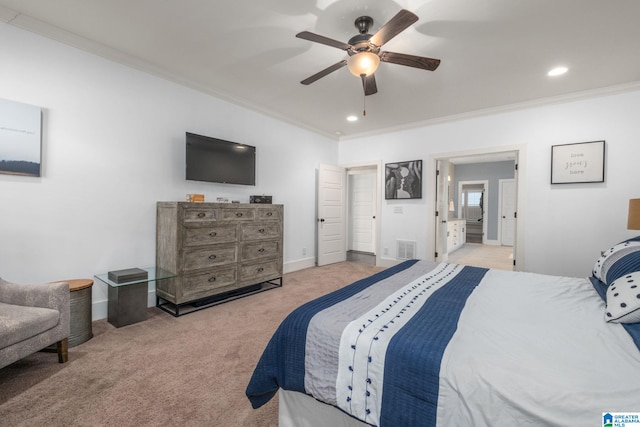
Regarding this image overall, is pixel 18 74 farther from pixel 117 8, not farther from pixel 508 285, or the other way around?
pixel 508 285

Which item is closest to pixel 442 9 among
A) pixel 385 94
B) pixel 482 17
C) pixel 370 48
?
pixel 482 17

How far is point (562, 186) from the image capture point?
3.71 meters

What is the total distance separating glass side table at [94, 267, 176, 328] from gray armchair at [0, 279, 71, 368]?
58 centimetres

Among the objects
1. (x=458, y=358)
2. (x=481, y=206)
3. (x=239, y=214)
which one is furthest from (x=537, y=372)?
(x=481, y=206)

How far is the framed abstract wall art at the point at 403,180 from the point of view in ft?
16.0

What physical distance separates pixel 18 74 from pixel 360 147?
4.76 meters

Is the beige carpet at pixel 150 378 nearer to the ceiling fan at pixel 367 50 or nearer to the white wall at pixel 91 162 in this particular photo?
the white wall at pixel 91 162

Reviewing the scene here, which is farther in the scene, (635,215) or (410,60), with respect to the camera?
(635,215)

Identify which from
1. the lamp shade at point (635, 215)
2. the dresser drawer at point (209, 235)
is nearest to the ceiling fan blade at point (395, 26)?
the dresser drawer at point (209, 235)

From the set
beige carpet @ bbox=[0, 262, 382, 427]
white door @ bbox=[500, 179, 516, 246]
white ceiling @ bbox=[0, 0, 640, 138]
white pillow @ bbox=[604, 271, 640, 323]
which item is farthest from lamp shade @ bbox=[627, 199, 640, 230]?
white door @ bbox=[500, 179, 516, 246]

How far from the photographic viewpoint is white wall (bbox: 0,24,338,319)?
236 cm

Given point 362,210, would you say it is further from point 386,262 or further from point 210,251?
point 210,251

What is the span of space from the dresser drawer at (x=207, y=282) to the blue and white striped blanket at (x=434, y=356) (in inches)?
74.0

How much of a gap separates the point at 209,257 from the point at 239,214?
627 millimetres
